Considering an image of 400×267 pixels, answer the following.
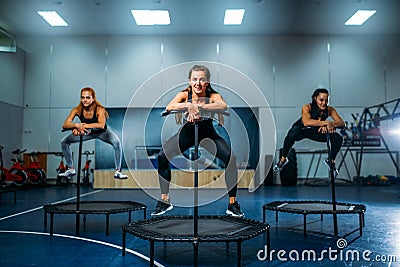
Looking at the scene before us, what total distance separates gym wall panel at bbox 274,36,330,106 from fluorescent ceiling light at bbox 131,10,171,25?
2958 millimetres

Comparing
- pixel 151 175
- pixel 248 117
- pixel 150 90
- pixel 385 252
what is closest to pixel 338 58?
pixel 248 117

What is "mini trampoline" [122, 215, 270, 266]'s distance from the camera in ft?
5.82

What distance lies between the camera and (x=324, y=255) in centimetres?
205

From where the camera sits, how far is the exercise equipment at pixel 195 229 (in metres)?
1.77

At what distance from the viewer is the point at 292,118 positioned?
345 inches

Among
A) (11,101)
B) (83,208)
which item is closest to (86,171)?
(11,101)

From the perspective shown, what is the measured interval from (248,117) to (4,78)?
5899 mm

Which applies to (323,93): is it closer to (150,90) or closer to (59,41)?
(150,90)

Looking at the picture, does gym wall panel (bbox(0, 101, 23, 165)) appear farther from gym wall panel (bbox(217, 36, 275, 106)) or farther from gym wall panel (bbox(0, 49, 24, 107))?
gym wall panel (bbox(217, 36, 275, 106))

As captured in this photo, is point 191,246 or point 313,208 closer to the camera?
point 191,246

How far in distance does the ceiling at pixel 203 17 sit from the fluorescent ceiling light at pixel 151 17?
134mm

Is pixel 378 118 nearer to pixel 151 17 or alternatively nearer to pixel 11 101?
pixel 151 17

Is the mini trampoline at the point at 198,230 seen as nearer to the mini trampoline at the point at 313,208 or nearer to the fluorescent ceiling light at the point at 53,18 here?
the mini trampoline at the point at 313,208

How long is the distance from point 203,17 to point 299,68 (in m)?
2.85
